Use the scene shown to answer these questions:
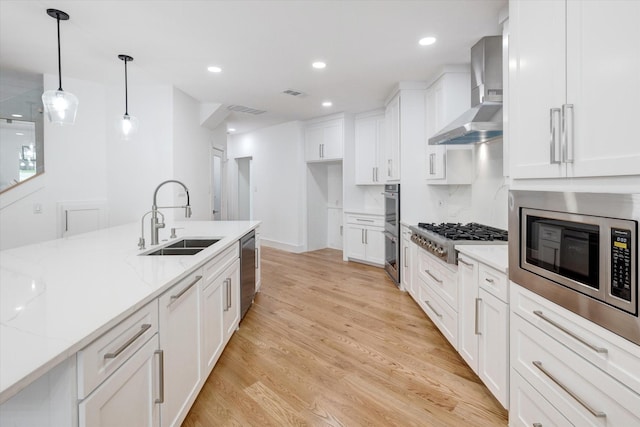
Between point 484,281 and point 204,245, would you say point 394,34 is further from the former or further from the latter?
point 204,245

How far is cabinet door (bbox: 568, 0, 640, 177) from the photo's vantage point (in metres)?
0.95

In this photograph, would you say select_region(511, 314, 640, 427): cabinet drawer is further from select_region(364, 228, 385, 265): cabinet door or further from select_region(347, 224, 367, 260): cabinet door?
select_region(347, 224, 367, 260): cabinet door

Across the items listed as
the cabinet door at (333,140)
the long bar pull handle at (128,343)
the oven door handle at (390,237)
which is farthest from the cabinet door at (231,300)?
the cabinet door at (333,140)

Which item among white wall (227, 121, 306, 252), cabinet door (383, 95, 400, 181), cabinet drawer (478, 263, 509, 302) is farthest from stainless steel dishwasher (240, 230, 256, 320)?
white wall (227, 121, 306, 252)

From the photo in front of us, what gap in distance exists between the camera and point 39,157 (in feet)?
11.7

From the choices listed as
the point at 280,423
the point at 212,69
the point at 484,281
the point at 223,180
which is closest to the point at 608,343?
the point at 484,281

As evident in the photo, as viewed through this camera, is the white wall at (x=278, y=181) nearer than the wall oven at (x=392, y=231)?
No

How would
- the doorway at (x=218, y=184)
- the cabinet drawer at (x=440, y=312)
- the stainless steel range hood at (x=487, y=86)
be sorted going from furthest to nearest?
the doorway at (x=218, y=184) < the stainless steel range hood at (x=487, y=86) < the cabinet drawer at (x=440, y=312)

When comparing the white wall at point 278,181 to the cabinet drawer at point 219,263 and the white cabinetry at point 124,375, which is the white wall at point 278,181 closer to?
the cabinet drawer at point 219,263

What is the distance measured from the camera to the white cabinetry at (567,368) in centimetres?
98

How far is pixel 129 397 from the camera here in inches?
42.8

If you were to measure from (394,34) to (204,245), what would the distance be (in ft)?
8.20

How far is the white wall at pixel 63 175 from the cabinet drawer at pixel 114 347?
11.2 feet

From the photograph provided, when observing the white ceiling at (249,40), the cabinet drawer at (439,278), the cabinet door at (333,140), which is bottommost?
the cabinet drawer at (439,278)
